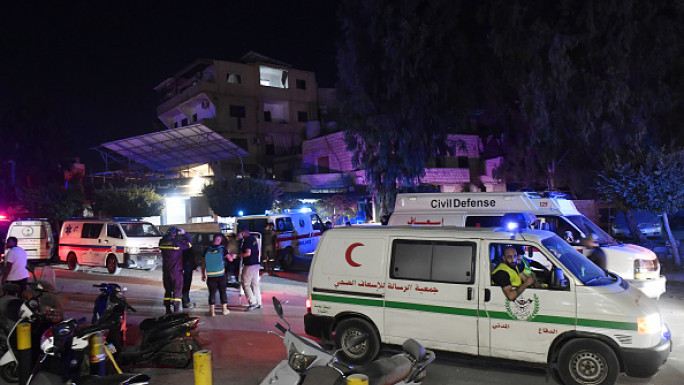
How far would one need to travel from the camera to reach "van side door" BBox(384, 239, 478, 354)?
19.5 ft

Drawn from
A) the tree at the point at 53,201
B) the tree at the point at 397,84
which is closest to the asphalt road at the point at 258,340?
the tree at the point at 397,84

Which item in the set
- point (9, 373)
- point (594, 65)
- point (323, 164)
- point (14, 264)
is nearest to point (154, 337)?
point (9, 373)

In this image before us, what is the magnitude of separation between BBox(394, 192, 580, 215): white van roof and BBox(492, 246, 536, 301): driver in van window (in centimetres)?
476

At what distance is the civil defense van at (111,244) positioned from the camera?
15672 millimetres

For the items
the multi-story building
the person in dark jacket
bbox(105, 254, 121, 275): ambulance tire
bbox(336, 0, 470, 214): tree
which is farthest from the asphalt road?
the multi-story building

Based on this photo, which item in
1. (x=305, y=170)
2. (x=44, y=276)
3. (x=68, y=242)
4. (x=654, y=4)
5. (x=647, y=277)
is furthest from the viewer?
(x=305, y=170)

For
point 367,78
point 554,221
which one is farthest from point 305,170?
point 554,221

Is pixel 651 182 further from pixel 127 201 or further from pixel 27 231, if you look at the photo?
pixel 127 201

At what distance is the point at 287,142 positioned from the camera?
1700 inches

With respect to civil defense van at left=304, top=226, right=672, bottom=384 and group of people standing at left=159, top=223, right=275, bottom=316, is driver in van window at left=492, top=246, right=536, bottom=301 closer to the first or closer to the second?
civil defense van at left=304, top=226, right=672, bottom=384

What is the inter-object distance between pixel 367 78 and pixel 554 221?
11779 mm

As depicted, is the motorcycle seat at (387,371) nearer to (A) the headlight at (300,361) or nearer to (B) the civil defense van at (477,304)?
(A) the headlight at (300,361)

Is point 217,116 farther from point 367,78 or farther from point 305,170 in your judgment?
point 367,78

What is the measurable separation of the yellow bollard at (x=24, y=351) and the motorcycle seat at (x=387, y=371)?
379cm
